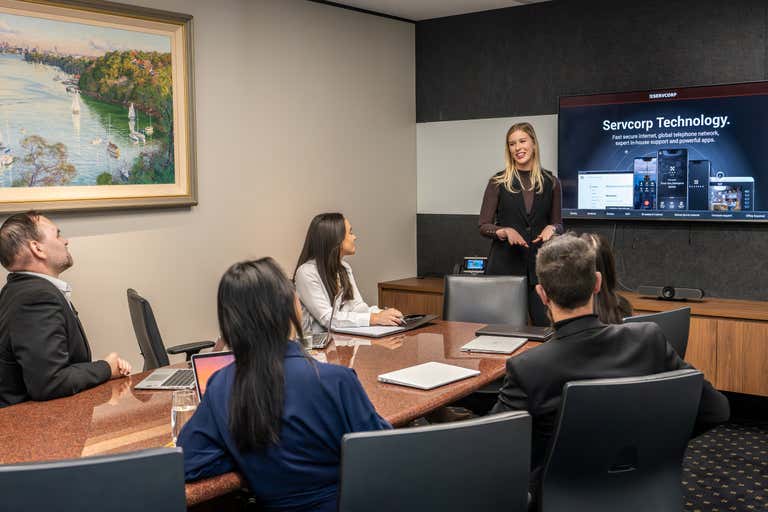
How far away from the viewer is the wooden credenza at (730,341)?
14.7ft

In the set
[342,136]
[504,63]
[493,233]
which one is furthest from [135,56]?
[504,63]

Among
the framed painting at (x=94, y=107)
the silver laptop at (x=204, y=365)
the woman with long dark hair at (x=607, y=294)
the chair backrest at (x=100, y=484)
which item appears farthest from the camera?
the framed painting at (x=94, y=107)

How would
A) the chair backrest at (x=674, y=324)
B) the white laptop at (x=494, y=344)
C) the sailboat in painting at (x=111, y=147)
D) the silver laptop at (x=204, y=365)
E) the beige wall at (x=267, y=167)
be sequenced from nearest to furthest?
the silver laptop at (x=204, y=365)
the chair backrest at (x=674, y=324)
the white laptop at (x=494, y=344)
the sailboat in painting at (x=111, y=147)
the beige wall at (x=267, y=167)

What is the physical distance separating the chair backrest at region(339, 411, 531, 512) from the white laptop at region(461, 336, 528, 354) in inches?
53.9

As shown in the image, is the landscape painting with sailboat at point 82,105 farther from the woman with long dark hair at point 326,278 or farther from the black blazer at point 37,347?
the black blazer at point 37,347

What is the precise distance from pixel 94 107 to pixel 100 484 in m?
3.13

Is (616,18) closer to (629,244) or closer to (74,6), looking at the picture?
(629,244)

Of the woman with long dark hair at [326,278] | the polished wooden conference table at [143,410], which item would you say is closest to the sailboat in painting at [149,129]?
the woman with long dark hair at [326,278]

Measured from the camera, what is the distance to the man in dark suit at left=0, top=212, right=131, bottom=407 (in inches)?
95.1

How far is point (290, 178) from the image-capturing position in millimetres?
5262

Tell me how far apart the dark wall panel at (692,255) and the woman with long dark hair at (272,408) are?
12.8 ft

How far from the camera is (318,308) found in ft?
11.9

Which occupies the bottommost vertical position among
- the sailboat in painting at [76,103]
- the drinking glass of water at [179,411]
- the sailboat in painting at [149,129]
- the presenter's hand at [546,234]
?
the drinking glass of water at [179,411]

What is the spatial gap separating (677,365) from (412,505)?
96 centimetres
